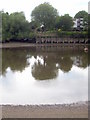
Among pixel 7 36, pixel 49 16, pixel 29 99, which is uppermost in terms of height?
pixel 49 16

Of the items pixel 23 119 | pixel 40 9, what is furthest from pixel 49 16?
pixel 23 119

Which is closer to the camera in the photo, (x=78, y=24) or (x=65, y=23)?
(x=65, y=23)

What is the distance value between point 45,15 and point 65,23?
806 cm

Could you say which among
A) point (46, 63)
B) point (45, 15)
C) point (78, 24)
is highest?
point (45, 15)

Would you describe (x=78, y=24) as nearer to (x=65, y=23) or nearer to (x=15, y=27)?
(x=65, y=23)

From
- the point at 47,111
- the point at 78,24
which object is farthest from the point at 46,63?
the point at 78,24

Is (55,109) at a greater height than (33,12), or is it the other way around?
(33,12)

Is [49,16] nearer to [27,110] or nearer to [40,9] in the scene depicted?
[40,9]

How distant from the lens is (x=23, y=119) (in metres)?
12.0

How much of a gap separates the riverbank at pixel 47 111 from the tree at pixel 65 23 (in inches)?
2310

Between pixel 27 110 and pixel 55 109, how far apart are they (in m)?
1.37

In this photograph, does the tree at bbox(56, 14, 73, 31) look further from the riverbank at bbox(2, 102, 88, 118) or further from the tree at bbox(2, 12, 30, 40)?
the riverbank at bbox(2, 102, 88, 118)

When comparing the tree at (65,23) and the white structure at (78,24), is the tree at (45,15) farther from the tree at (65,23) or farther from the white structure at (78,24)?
the white structure at (78,24)

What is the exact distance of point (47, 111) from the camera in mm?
13477
